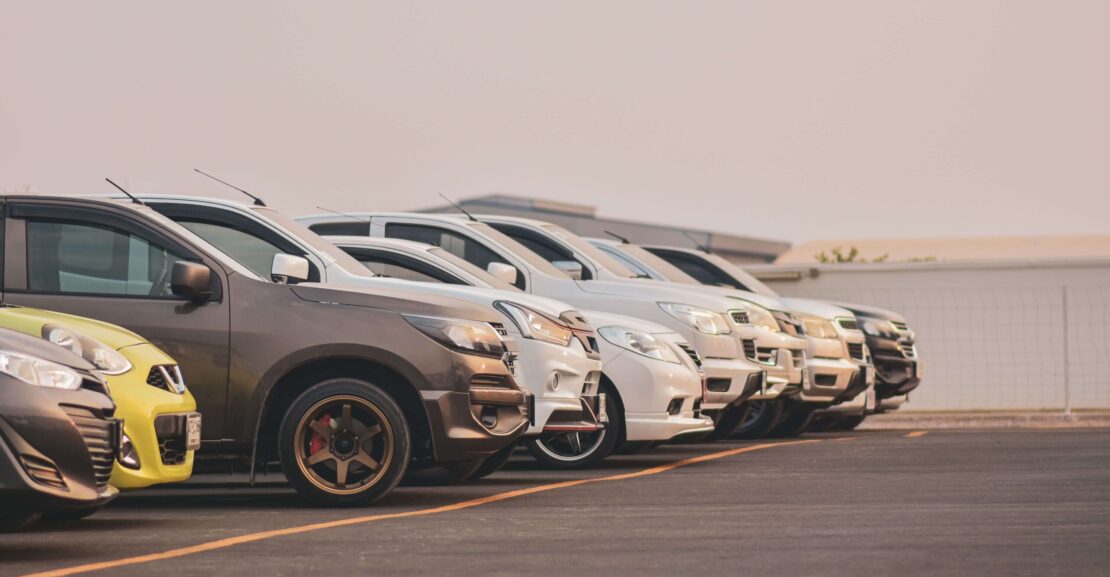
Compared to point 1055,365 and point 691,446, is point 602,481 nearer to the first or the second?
point 691,446

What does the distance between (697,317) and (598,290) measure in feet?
2.85

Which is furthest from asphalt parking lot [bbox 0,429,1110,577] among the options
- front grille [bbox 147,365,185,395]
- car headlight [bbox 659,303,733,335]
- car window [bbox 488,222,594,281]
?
car window [bbox 488,222,594,281]

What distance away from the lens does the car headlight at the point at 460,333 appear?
33.7ft

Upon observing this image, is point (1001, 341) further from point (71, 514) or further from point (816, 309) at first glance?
point (71, 514)

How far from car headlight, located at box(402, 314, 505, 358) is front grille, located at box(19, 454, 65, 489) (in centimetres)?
296

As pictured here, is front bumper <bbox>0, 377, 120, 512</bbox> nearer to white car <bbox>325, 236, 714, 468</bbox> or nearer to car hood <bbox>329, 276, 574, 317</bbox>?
car hood <bbox>329, 276, 574, 317</bbox>

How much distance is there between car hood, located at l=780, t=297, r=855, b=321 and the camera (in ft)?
60.2

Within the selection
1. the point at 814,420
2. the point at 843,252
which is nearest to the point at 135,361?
the point at 814,420

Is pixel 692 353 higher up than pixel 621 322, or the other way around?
pixel 621 322

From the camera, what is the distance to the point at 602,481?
1202cm

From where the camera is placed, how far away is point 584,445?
13.3 m

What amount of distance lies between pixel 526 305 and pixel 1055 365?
17021mm

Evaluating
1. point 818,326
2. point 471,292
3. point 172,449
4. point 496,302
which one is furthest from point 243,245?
point 818,326

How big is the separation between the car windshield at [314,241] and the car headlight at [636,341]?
8.34 ft
